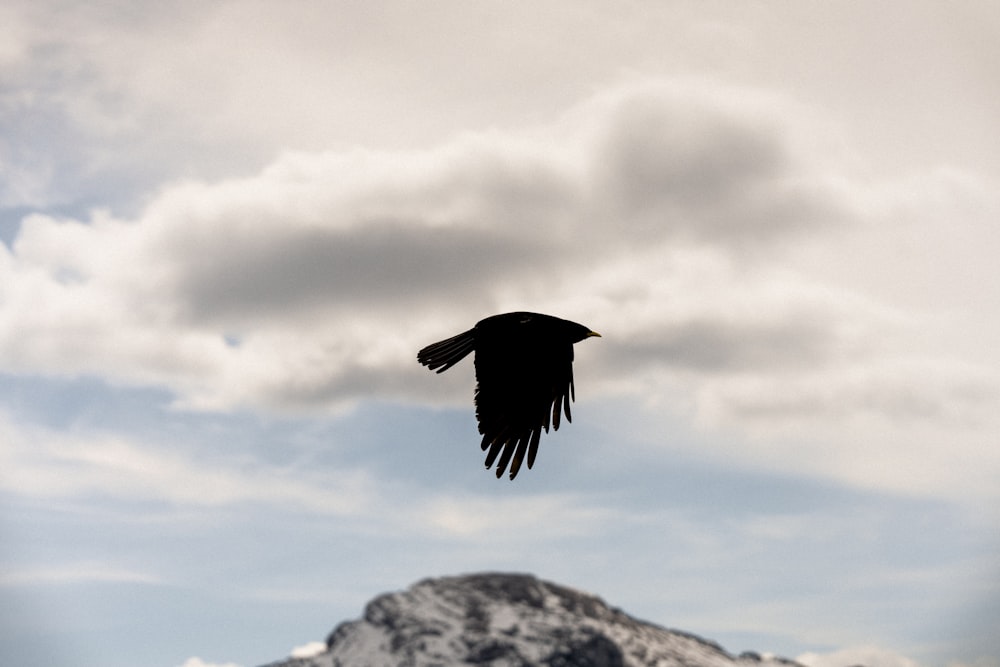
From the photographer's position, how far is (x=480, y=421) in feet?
52.7

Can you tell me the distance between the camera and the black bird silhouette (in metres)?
16.1

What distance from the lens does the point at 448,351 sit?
642 inches

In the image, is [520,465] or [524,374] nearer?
[520,465]

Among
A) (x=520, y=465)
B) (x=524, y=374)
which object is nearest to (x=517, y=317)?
(x=524, y=374)

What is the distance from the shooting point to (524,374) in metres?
16.6

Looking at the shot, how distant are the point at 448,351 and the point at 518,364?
3.89 ft

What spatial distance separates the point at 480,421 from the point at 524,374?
112 centimetres

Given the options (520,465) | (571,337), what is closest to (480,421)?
(520,465)

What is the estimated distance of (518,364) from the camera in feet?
54.6

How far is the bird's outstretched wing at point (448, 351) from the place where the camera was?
1605 centimetres

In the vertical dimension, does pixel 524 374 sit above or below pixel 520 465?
above

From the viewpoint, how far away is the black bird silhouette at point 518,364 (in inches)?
635

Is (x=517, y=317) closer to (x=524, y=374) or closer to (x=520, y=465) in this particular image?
(x=524, y=374)

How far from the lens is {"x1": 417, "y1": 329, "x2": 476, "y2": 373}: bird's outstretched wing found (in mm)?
16047
